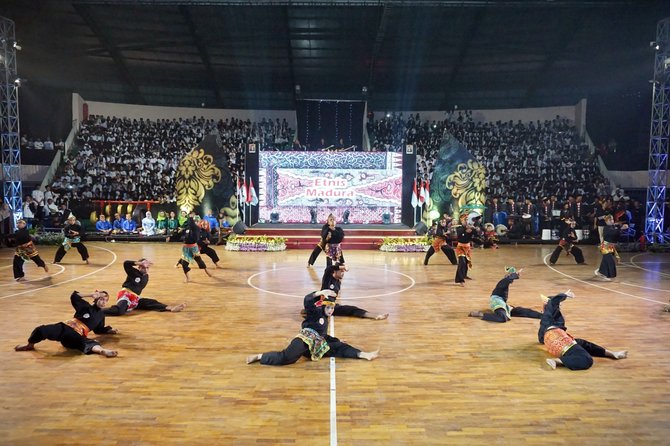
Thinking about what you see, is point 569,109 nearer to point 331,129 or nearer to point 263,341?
point 331,129

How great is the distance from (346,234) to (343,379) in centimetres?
1287

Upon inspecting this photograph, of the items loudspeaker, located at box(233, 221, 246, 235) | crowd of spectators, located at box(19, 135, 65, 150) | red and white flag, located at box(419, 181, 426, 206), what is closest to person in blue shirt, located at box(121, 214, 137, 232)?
loudspeaker, located at box(233, 221, 246, 235)

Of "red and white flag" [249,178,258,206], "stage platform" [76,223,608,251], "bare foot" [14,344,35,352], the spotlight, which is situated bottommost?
"bare foot" [14,344,35,352]

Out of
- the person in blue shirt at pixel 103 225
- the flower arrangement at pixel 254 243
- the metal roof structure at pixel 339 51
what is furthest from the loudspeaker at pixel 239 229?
the metal roof structure at pixel 339 51

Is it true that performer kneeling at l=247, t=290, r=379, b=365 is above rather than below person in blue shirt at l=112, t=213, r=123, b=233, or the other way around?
below

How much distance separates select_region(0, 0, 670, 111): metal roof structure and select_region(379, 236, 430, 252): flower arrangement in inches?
337

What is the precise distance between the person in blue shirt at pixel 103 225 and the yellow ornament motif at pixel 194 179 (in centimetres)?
278

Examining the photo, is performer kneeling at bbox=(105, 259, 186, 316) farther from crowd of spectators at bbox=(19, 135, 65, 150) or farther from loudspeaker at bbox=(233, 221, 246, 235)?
crowd of spectators at bbox=(19, 135, 65, 150)

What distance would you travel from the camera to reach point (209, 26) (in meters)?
21.7

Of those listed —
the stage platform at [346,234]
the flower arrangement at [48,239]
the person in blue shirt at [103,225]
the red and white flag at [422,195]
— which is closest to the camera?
the stage platform at [346,234]

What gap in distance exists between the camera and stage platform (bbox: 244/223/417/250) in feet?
58.4

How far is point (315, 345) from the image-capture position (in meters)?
6.09

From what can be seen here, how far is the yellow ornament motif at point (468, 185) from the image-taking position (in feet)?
67.8

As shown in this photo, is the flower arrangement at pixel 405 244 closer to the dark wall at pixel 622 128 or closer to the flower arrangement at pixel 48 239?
the flower arrangement at pixel 48 239
